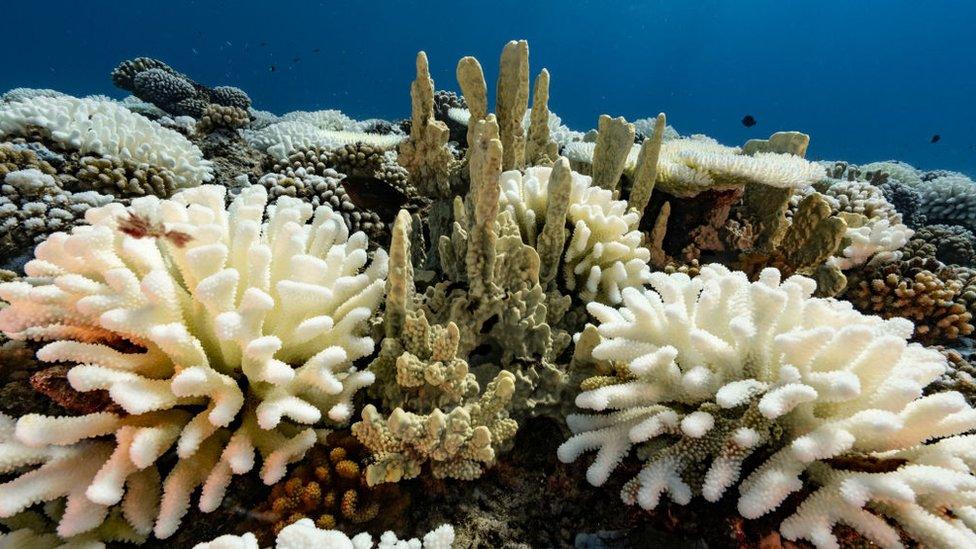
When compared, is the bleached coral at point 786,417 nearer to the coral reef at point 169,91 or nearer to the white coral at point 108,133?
the white coral at point 108,133

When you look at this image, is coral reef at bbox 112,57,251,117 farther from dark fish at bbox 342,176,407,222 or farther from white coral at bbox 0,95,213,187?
dark fish at bbox 342,176,407,222

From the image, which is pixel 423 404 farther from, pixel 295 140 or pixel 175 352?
pixel 295 140

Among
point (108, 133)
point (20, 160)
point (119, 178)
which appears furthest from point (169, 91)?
point (119, 178)

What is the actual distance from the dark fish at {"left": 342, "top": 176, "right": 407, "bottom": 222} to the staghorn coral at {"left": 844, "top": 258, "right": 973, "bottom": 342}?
12.8 ft

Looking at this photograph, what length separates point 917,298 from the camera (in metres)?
3.98

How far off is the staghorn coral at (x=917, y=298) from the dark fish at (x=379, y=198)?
391 cm

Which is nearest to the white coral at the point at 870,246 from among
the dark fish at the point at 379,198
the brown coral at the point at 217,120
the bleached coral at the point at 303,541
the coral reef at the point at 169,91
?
the dark fish at the point at 379,198

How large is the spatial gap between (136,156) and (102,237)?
9.50 ft

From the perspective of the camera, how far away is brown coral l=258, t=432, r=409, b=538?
6.16ft

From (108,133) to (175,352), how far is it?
3.60 metres

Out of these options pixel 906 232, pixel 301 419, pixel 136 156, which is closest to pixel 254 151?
pixel 136 156

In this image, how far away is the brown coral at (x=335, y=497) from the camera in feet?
→ 6.16

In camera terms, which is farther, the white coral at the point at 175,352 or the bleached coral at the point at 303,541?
the white coral at the point at 175,352

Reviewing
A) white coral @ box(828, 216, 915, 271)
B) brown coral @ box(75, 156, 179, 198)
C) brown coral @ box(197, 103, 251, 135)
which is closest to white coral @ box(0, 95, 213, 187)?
brown coral @ box(75, 156, 179, 198)
